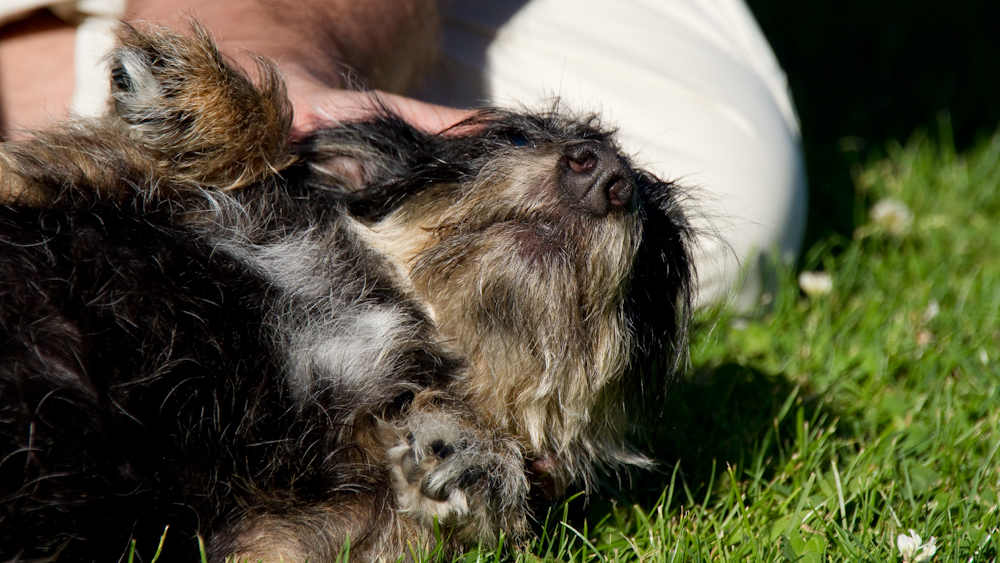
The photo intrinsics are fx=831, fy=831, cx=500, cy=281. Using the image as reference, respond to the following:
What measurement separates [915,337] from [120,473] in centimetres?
321

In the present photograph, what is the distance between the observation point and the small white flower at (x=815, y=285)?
388 cm

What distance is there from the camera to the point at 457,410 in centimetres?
220

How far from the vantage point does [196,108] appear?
2.26m

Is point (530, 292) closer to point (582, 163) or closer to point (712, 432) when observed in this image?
point (582, 163)

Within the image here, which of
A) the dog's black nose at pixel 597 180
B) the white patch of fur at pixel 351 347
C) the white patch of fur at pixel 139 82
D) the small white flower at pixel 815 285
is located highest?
the white patch of fur at pixel 139 82

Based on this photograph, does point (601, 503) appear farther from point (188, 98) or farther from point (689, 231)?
point (188, 98)

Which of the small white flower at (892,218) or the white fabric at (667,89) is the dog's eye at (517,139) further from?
the small white flower at (892,218)

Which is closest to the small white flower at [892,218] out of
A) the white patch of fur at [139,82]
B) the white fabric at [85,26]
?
the white patch of fur at [139,82]

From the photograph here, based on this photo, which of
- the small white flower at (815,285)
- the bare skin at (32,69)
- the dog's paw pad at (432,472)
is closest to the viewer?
the dog's paw pad at (432,472)

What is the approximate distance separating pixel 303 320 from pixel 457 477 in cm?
58

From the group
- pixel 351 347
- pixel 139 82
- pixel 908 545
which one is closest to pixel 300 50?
pixel 139 82

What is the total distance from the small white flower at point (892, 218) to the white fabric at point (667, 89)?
25.1 inches

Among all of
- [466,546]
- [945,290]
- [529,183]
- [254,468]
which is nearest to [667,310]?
[529,183]

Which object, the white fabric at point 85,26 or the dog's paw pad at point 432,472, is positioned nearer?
the dog's paw pad at point 432,472
